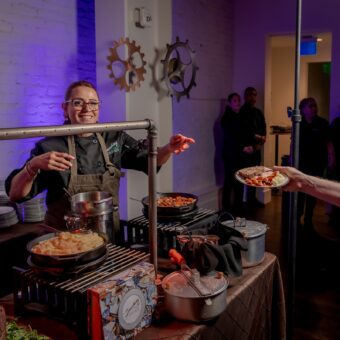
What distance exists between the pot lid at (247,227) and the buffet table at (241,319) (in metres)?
0.15

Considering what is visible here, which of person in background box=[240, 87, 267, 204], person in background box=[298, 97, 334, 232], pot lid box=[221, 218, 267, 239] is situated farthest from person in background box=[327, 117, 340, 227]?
pot lid box=[221, 218, 267, 239]

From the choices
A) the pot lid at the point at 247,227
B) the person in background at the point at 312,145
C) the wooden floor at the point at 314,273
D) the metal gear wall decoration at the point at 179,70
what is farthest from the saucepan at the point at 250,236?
the person in background at the point at 312,145

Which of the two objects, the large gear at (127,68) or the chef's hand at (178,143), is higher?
the large gear at (127,68)

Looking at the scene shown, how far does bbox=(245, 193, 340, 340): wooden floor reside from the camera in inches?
125

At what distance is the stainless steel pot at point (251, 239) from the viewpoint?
178 cm

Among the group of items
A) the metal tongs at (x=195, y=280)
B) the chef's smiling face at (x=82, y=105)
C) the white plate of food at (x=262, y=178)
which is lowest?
the metal tongs at (x=195, y=280)

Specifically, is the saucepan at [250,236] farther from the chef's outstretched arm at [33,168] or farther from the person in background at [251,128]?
the person in background at [251,128]

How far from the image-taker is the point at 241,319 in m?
1.64

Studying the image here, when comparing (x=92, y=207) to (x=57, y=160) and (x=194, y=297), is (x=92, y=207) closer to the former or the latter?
Result: (x=57, y=160)

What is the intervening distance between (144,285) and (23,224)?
2.21 m

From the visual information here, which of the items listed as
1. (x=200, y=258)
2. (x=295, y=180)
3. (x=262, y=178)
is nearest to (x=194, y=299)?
(x=200, y=258)

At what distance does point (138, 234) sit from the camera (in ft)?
6.59

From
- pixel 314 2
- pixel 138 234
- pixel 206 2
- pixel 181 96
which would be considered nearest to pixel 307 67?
pixel 314 2

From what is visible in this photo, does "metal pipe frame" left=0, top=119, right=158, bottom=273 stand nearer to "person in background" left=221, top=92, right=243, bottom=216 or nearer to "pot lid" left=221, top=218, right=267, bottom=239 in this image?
"pot lid" left=221, top=218, right=267, bottom=239
